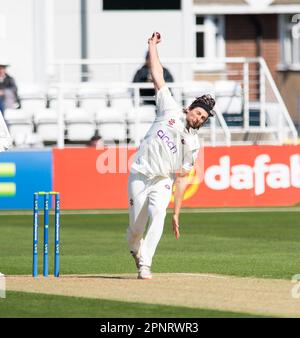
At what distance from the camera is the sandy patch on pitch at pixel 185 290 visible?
11.5 metres

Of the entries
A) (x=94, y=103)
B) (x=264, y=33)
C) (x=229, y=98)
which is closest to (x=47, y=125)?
(x=94, y=103)

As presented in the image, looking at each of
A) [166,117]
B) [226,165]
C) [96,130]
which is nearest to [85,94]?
[96,130]

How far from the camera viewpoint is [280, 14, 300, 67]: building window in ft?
130

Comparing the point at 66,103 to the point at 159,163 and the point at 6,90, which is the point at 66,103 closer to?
the point at 6,90

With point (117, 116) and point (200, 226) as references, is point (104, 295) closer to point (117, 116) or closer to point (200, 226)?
point (200, 226)

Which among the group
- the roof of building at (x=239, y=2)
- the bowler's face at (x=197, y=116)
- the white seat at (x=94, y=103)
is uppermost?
Answer: the roof of building at (x=239, y=2)

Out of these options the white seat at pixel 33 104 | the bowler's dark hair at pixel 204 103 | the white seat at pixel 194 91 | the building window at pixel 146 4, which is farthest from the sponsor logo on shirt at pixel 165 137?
the building window at pixel 146 4

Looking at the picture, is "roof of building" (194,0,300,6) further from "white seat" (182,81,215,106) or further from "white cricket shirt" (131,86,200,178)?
"white cricket shirt" (131,86,200,178)

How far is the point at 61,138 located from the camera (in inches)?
991

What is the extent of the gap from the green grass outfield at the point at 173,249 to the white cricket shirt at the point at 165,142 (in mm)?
1491

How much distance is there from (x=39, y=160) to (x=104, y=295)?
12458 mm

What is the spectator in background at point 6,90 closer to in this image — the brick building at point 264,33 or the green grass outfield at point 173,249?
the green grass outfield at point 173,249

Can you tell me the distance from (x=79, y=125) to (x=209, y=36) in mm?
11501

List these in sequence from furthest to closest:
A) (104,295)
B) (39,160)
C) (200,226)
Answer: (39,160) → (200,226) → (104,295)
